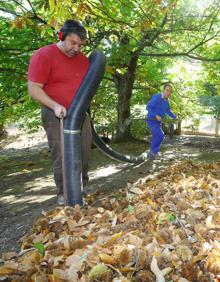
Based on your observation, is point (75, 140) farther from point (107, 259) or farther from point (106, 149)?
point (106, 149)

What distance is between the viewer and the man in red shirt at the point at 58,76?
158 inches

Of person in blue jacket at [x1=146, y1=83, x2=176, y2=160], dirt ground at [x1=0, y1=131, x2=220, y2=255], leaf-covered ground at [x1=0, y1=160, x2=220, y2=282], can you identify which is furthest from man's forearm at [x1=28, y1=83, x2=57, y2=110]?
person in blue jacket at [x1=146, y1=83, x2=176, y2=160]

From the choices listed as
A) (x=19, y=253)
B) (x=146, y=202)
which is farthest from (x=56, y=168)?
(x=19, y=253)

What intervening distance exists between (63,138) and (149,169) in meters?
3.88

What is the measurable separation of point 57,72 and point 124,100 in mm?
8805

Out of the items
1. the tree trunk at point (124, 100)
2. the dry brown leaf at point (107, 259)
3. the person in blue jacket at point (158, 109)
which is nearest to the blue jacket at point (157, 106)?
the person in blue jacket at point (158, 109)

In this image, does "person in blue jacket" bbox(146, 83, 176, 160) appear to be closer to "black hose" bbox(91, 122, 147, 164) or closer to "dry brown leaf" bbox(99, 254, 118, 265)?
"black hose" bbox(91, 122, 147, 164)


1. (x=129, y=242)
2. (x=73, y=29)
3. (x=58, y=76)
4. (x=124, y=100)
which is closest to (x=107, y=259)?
(x=129, y=242)

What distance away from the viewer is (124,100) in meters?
12.9

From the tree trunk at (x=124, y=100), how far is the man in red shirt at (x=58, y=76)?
8.21 metres

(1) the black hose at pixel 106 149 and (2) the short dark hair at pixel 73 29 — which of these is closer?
(2) the short dark hair at pixel 73 29

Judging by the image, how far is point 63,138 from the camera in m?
4.11

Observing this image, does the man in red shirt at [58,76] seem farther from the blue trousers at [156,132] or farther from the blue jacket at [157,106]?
the blue trousers at [156,132]

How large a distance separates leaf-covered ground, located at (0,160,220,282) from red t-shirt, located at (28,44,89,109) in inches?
55.9
